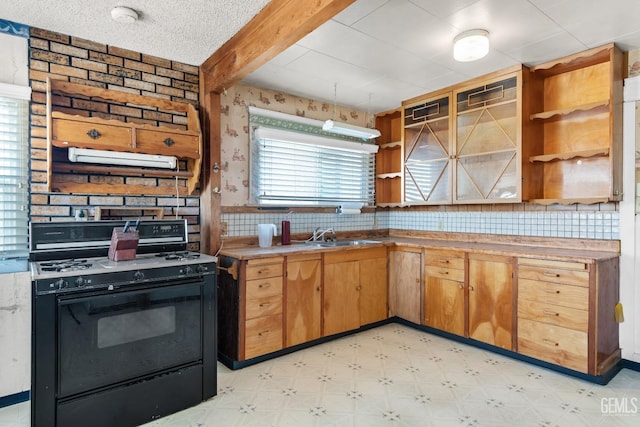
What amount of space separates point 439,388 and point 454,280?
1.10 m

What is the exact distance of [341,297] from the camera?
11.3 ft

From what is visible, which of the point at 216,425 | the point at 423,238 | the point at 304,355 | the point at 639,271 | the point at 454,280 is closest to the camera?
the point at 216,425

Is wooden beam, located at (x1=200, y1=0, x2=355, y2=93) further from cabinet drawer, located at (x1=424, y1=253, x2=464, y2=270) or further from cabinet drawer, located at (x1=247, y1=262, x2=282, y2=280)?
cabinet drawer, located at (x1=424, y1=253, x2=464, y2=270)

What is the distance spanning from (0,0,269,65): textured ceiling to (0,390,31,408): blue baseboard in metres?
2.35

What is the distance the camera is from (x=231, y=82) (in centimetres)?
283

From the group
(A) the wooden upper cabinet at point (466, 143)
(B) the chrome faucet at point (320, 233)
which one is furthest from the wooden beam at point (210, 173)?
(A) the wooden upper cabinet at point (466, 143)

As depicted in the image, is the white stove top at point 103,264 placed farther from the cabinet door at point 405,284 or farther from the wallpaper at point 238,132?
the cabinet door at point 405,284

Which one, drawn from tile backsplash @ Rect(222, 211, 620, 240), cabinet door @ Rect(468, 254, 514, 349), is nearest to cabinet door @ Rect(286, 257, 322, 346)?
tile backsplash @ Rect(222, 211, 620, 240)

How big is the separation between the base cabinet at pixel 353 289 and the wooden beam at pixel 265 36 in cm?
171

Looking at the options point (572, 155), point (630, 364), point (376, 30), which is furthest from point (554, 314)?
point (376, 30)

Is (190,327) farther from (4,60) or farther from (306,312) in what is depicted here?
(4,60)

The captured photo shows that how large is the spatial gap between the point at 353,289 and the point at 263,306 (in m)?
0.98

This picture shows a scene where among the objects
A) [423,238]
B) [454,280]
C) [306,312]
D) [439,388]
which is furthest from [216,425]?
[423,238]

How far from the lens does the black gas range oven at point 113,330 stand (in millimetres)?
1873
